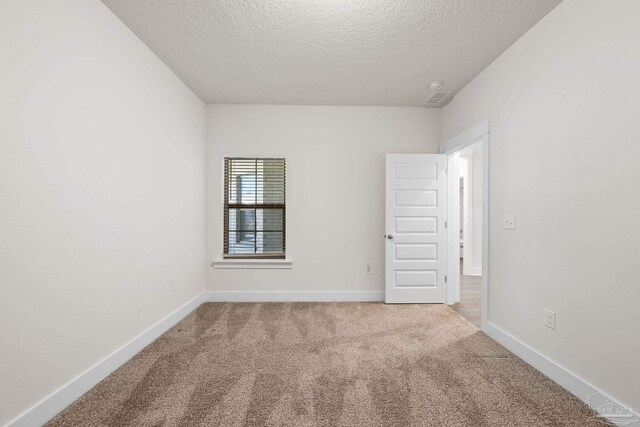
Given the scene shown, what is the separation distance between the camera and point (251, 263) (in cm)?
380

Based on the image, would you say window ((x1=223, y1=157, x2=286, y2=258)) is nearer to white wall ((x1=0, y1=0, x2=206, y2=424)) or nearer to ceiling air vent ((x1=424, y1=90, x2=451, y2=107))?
white wall ((x1=0, y1=0, x2=206, y2=424))

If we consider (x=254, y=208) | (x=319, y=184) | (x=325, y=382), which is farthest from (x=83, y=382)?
(x=319, y=184)

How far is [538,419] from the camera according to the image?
1.59m

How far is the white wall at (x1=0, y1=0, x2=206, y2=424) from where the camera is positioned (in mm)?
1431

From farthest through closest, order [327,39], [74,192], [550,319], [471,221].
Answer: [471,221] → [327,39] → [550,319] → [74,192]

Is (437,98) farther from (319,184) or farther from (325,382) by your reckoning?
(325,382)

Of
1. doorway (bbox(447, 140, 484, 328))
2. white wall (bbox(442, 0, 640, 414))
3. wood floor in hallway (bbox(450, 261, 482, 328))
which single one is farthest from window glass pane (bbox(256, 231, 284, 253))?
doorway (bbox(447, 140, 484, 328))

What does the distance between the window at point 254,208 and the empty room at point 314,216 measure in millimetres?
124

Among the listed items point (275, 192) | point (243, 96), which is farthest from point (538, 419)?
point (243, 96)

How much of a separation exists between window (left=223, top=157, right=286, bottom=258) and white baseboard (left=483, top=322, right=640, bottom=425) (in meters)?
2.67

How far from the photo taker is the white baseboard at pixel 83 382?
1493 mm

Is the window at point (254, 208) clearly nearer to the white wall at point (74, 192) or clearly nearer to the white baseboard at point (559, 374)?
the white wall at point (74, 192)

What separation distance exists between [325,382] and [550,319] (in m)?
1.69

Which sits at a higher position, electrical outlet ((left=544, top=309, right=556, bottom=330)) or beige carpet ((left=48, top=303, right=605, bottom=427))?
electrical outlet ((left=544, top=309, right=556, bottom=330))
